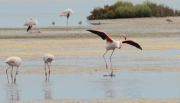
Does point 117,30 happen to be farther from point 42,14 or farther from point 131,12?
point 42,14

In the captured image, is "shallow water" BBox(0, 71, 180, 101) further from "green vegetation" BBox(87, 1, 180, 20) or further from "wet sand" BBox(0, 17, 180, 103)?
"green vegetation" BBox(87, 1, 180, 20)

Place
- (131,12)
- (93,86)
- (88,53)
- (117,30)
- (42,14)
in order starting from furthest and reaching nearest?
(42,14) < (131,12) < (117,30) < (88,53) < (93,86)

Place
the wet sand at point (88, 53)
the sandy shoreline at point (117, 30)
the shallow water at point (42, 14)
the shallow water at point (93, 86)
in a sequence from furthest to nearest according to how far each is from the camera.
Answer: the shallow water at point (42, 14)
the sandy shoreline at point (117, 30)
the wet sand at point (88, 53)
the shallow water at point (93, 86)

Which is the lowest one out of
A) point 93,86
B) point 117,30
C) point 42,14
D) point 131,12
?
point 42,14

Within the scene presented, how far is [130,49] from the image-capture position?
22.5 meters

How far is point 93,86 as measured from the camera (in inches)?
544

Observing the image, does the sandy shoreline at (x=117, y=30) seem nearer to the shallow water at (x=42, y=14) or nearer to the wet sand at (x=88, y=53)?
the wet sand at (x=88, y=53)

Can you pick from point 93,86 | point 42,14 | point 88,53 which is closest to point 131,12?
point 42,14

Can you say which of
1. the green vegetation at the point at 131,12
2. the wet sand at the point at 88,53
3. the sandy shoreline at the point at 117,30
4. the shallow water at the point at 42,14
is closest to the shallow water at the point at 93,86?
the wet sand at the point at 88,53

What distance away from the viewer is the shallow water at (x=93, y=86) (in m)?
12.6

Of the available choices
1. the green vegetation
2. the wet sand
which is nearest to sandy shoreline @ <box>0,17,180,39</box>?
the wet sand

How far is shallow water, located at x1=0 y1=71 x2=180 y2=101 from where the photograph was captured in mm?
12554

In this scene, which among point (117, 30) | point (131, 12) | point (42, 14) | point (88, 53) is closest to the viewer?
point (88, 53)

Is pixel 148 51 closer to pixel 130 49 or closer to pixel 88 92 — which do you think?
pixel 130 49
